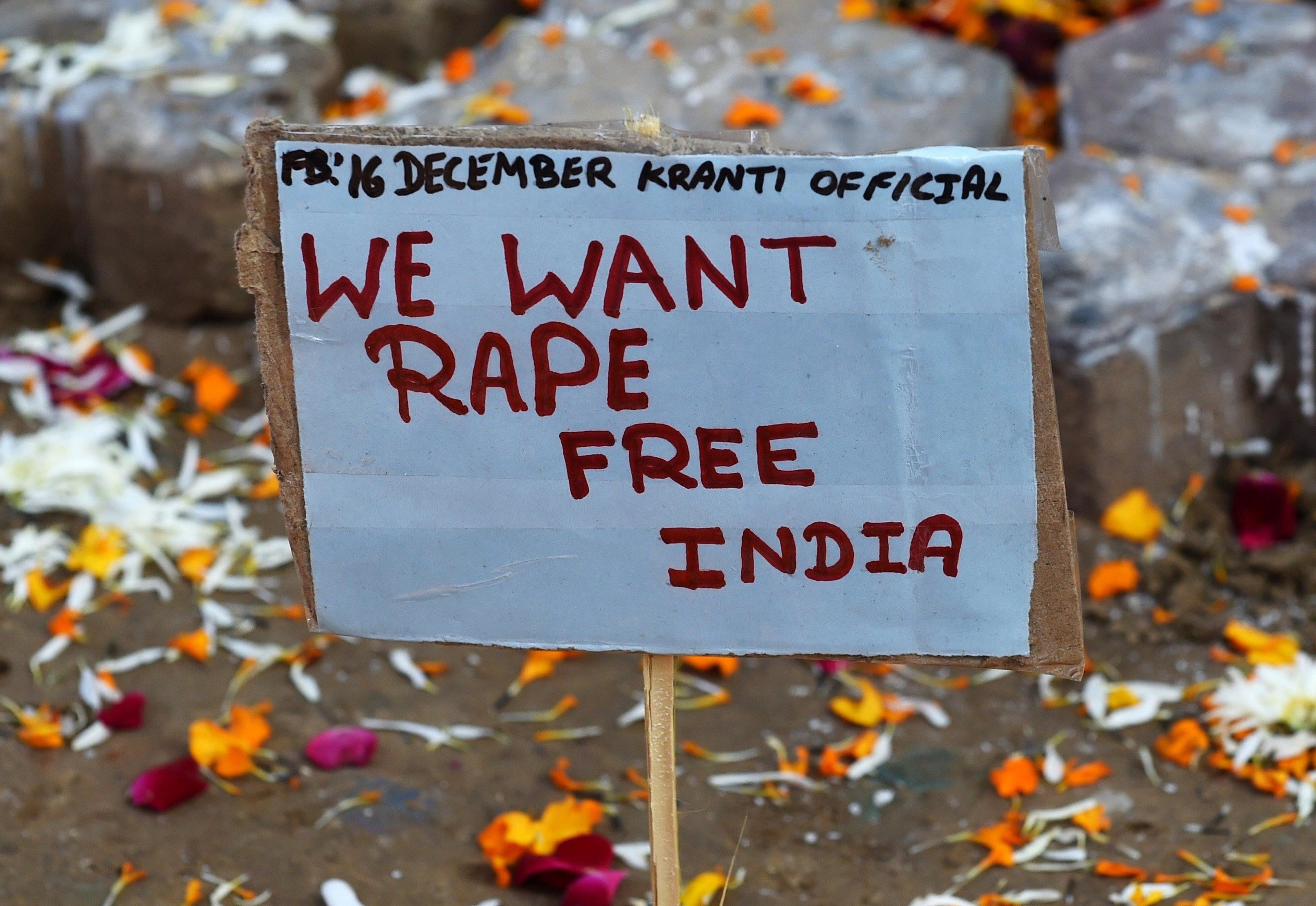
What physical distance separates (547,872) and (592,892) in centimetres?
13

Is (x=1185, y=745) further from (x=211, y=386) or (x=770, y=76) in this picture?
(x=211, y=386)

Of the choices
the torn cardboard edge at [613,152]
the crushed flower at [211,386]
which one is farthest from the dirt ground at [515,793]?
the crushed flower at [211,386]

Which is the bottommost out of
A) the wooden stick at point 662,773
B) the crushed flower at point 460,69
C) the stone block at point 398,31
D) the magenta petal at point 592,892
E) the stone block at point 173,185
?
the magenta petal at point 592,892

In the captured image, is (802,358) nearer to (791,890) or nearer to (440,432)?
(440,432)

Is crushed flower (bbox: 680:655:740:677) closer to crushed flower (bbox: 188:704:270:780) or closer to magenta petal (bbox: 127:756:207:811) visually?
crushed flower (bbox: 188:704:270:780)

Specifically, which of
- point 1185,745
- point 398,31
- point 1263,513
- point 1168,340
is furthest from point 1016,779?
point 398,31

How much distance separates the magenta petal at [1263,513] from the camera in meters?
3.20

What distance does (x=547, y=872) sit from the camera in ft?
7.35

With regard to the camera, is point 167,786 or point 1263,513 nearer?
point 167,786

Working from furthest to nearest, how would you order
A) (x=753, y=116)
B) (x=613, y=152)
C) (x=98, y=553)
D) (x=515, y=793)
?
(x=753, y=116), (x=98, y=553), (x=515, y=793), (x=613, y=152)

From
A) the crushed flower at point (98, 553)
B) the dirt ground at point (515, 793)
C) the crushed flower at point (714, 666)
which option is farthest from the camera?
the crushed flower at point (98, 553)

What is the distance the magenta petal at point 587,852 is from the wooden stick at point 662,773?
0.43 metres

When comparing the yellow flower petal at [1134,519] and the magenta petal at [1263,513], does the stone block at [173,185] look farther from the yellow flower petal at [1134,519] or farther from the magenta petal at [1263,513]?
the magenta petal at [1263,513]

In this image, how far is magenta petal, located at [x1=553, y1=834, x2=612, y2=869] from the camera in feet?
7.39
